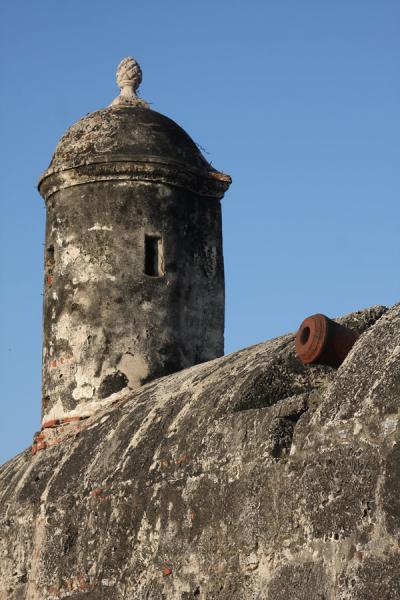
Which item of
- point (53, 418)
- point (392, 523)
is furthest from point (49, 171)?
point (392, 523)

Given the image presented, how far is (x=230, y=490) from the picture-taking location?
211 inches

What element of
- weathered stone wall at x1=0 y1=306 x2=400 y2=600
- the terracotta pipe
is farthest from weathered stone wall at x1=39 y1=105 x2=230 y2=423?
the terracotta pipe

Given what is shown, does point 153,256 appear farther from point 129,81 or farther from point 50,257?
point 129,81

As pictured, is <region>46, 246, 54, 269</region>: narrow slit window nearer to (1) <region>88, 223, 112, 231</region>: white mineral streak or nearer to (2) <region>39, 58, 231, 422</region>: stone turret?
(2) <region>39, 58, 231, 422</region>: stone turret

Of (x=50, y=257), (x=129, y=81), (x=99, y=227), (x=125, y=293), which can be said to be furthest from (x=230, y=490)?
(x=129, y=81)

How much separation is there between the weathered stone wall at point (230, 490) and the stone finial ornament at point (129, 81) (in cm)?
269

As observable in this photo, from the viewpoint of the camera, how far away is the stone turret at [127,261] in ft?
28.3

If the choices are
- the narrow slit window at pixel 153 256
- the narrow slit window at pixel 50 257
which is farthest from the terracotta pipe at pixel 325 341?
the narrow slit window at pixel 50 257

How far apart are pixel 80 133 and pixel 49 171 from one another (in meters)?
0.37

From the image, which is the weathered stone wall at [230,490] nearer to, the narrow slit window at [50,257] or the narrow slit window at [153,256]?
the narrow slit window at [153,256]

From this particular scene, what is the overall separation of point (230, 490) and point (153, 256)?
12.1 ft

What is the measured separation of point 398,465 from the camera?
13.7 ft

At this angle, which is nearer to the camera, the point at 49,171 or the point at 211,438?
the point at 211,438

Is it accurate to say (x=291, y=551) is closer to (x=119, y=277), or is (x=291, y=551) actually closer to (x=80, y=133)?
(x=119, y=277)
